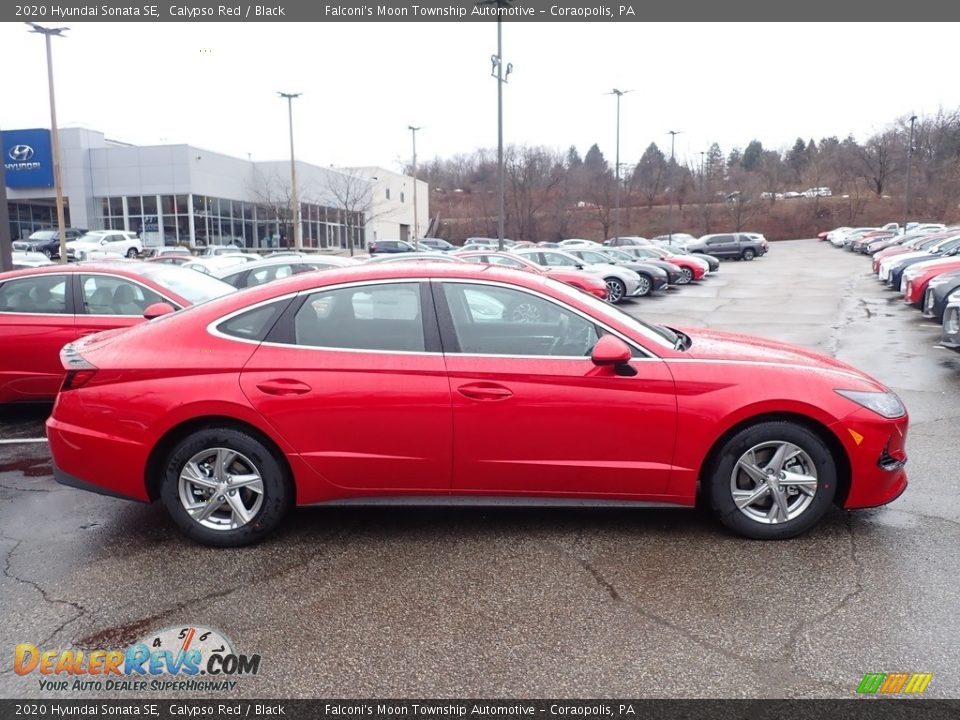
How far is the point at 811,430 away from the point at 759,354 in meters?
0.54

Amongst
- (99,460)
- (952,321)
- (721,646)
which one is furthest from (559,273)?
(721,646)

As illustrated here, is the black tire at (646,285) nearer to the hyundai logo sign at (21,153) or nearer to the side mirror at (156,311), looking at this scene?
the side mirror at (156,311)

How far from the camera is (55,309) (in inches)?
283

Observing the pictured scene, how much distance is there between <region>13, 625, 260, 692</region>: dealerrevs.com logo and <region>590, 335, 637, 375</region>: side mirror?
2.21 metres

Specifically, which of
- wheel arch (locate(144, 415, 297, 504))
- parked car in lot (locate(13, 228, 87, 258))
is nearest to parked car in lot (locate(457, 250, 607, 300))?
wheel arch (locate(144, 415, 297, 504))

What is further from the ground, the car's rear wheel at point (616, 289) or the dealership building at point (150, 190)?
the dealership building at point (150, 190)

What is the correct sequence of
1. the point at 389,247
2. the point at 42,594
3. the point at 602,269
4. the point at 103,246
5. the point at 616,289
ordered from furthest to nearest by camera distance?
Result: the point at 389,247, the point at 103,246, the point at 602,269, the point at 616,289, the point at 42,594

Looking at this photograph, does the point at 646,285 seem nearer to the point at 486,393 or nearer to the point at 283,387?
the point at 486,393

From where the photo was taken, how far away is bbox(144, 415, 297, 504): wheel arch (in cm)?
412

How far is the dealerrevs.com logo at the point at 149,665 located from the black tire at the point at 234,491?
2.92ft

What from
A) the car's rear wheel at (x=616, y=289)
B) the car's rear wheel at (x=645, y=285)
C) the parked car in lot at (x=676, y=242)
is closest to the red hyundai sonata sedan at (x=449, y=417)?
the car's rear wheel at (x=616, y=289)

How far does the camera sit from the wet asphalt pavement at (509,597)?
298 centimetres

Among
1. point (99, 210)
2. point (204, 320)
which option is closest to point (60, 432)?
point (204, 320)

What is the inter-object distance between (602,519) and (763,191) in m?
95.7
